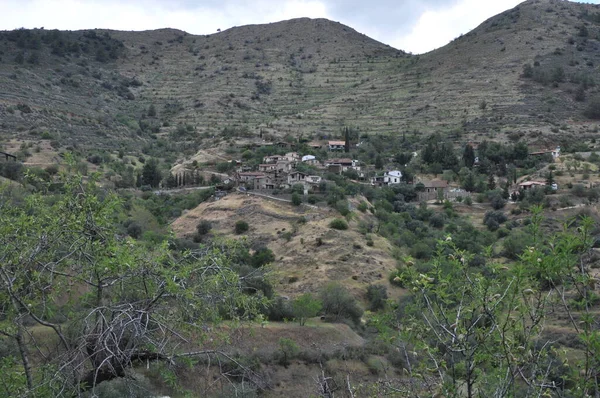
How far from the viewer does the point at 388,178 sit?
53.5m

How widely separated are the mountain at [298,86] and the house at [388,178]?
52.0 feet

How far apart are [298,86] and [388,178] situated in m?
43.6

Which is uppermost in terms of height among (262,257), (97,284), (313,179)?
(97,284)

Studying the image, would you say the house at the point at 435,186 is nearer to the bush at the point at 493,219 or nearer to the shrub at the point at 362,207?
the bush at the point at 493,219

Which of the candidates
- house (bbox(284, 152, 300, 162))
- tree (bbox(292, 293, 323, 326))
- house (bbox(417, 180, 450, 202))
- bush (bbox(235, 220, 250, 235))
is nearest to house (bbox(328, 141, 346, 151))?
house (bbox(284, 152, 300, 162))

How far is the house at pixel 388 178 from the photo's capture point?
5284cm

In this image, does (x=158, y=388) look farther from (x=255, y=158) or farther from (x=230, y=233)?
(x=255, y=158)

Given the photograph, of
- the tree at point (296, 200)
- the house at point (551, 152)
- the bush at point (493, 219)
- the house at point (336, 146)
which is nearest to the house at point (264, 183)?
the tree at point (296, 200)

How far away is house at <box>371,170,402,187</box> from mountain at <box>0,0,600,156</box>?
1585cm

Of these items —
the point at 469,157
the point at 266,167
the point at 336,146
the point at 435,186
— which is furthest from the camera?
the point at 336,146

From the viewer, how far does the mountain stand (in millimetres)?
65938

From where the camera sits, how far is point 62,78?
7919cm

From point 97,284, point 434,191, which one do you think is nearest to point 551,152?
point 434,191

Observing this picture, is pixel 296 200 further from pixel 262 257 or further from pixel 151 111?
pixel 151 111
